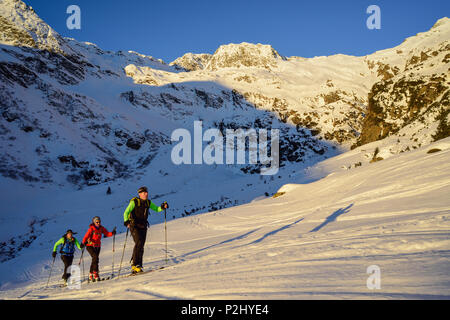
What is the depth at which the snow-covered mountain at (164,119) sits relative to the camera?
19266 millimetres

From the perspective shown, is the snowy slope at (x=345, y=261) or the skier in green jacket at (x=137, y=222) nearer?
the snowy slope at (x=345, y=261)

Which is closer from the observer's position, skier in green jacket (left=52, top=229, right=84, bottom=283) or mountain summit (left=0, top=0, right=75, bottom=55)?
skier in green jacket (left=52, top=229, right=84, bottom=283)

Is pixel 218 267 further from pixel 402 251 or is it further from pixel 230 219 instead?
pixel 230 219

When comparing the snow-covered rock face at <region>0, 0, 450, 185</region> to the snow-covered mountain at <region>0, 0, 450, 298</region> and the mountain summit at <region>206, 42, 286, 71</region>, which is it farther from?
the mountain summit at <region>206, 42, 286, 71</region>

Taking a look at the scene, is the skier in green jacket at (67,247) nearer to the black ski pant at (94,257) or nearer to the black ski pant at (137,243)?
the black ski pant at (94,257)

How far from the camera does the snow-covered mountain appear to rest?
19.3m

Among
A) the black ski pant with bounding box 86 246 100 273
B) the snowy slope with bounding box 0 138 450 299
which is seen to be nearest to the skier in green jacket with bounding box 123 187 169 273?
the snowy slope with bounding box 0 138 450 299

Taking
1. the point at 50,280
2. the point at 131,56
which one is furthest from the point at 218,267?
the point at 131,56

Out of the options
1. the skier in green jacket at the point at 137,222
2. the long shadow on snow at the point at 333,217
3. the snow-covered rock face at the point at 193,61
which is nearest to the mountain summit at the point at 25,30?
the skier in green jacket at the point at 137,222

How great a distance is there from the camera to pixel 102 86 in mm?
62094

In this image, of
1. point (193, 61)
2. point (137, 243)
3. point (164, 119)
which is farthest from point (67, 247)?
point (193, 61)

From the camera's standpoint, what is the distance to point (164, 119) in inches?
2272

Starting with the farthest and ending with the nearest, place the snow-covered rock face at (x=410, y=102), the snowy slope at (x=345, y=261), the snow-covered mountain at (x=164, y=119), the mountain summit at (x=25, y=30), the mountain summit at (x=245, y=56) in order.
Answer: the mountain summit at (x=245, y=56) < the mountain summit at (x=25, y=30) < the snow-covered mountain at (x=164, y=119) < the snow-covered rock face at (x=410, y=102) < the snowy slope at (x=345, y=261)
